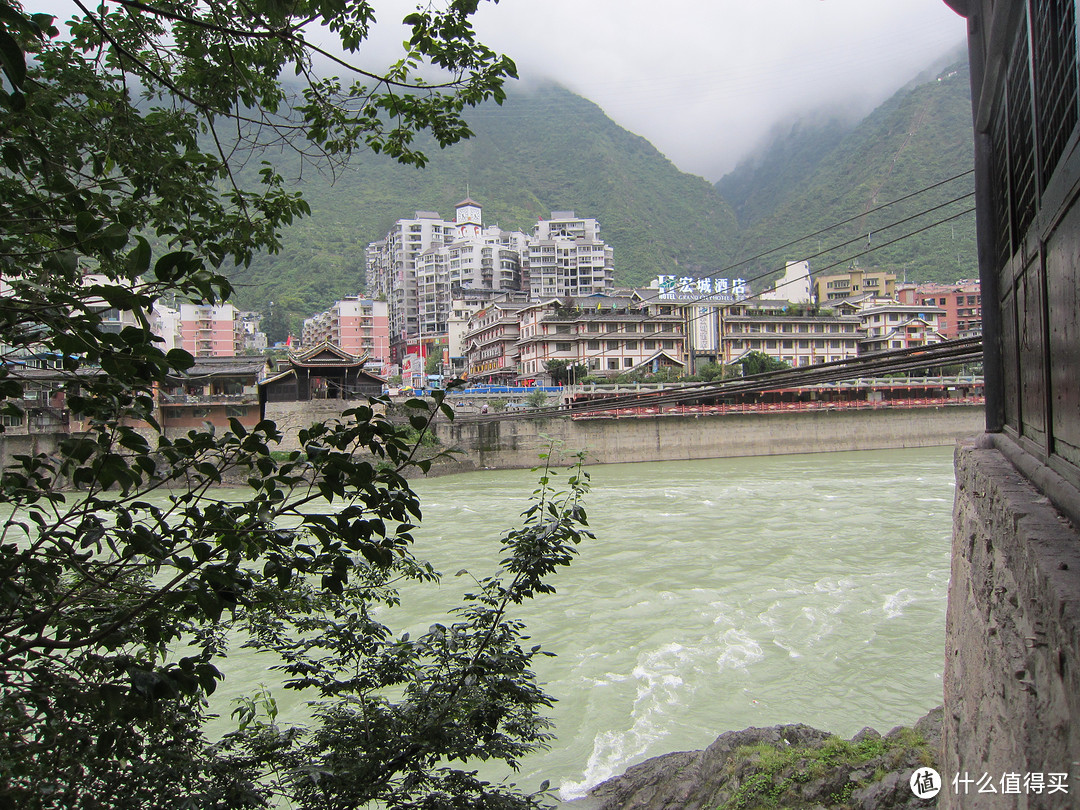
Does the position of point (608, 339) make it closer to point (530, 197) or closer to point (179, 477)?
point (179, 477)

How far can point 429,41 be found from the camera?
2287 mm

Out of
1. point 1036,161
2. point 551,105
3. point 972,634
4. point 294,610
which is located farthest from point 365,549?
point 551,105

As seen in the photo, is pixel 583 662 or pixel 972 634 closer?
pixel 972 634

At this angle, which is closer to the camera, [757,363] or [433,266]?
[757,363]

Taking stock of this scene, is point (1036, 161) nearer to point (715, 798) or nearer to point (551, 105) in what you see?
point (715, 798)

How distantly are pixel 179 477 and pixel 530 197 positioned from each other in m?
90.4

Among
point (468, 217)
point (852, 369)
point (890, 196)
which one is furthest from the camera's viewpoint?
point (468, 217)

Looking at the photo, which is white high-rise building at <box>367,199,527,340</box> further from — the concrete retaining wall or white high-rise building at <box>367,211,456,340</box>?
the concrete retaining wall

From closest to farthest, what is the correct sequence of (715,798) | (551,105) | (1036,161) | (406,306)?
(1036,161) < (715,798) < (406,306) < (551,105)

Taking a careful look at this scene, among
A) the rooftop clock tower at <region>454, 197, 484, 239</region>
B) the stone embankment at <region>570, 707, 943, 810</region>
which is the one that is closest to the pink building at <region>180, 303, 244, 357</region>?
the rooftop clock tower at <region>454, 197, 484, 239</region>

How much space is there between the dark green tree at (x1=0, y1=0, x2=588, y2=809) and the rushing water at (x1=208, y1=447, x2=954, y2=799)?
8.32ft

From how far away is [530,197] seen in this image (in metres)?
88.3

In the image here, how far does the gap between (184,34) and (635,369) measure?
31142mm

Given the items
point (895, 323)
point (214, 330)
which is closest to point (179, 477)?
point (895, 323)
